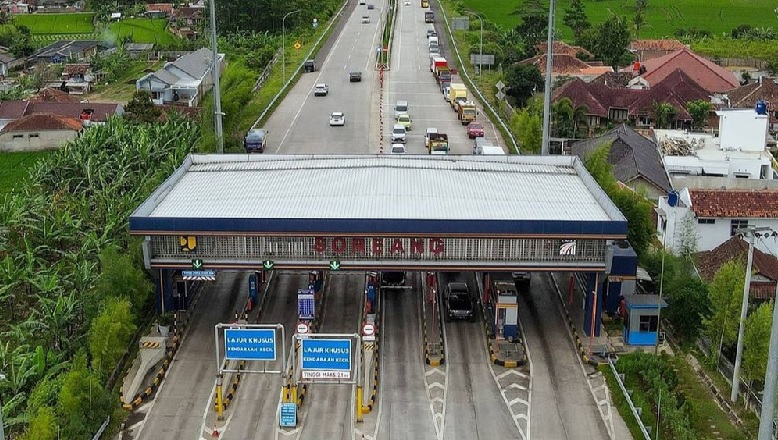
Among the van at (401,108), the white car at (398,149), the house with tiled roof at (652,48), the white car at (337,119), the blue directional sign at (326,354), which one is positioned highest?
the house with tiled roof at (652,48)

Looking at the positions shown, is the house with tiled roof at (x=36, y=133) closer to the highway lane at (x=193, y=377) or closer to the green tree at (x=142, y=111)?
the green tree at (x=142, y=111)

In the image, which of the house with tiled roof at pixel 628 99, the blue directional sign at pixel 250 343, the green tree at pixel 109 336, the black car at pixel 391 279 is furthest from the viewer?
the house with tiled roof at pixel 628 99

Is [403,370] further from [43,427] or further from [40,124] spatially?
[40,124]

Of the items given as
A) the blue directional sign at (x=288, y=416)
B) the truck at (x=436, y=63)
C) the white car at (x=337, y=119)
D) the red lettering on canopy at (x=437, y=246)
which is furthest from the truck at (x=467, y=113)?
the blue directional sign at (x=288, y=416)

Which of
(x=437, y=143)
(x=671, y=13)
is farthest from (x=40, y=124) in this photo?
(x=671, y=13)

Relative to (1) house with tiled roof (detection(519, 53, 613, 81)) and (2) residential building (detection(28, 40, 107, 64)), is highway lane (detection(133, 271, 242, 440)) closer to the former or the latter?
(1) house with tiled roof (detection(519, 53, 613, 81))

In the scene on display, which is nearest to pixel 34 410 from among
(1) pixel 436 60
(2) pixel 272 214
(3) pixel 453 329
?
(2) pixel 272 214
